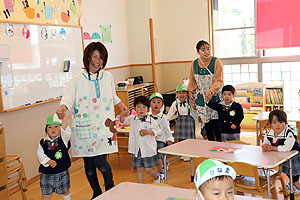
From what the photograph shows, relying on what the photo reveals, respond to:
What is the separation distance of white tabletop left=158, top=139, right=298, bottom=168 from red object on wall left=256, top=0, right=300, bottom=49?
13.0ft

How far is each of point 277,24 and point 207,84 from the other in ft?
10.2

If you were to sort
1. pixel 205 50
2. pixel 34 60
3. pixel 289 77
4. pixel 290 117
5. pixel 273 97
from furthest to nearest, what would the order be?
pixel 289 77, pixel 273 97, pixel 290 117, pixel 34 60, pixel 205 50

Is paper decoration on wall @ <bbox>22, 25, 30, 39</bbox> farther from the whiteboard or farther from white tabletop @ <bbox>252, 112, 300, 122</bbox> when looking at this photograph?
white tabletop @ <bbox>252, 112, 300, 122</bbox>

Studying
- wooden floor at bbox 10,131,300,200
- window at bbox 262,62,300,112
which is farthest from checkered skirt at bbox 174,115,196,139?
window at bbox 262,62,300,112

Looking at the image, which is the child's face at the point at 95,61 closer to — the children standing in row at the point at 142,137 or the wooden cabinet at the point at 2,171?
the children standing in row at the point at 142,137

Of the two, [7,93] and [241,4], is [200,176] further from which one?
[241,4]

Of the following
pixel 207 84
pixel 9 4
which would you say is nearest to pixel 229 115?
pixel 207 84

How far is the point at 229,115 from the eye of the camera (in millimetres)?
4441

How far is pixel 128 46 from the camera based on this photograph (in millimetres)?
7633

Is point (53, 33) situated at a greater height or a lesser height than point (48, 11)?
lesser

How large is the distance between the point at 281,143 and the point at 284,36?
396cm

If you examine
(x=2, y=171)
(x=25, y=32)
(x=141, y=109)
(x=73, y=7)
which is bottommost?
(x=2, y=171)

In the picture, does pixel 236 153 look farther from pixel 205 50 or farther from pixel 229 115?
pixel 205 50

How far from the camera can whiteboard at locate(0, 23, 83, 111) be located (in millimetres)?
4410
